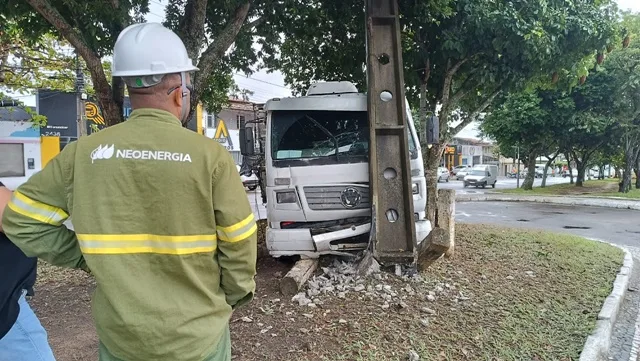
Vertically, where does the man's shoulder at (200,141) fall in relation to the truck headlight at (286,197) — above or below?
above

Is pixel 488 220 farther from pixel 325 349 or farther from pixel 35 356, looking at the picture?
pixel 35 356

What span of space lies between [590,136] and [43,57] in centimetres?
2219

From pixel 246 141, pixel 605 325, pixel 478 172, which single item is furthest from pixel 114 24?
pixel 478 172

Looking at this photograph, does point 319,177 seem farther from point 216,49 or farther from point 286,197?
point 216,49

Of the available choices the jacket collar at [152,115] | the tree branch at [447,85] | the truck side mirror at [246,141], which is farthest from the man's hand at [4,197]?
the tree branch at [447,85]

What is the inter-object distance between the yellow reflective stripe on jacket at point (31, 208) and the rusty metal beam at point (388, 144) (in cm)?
416

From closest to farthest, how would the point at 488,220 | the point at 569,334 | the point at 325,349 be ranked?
the point at 325,349 → the point at 569,334 → the point at 488,220

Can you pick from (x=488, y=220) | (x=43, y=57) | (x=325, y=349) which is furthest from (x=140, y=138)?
(x=488, y=220)

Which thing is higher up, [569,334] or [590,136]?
[590,136]

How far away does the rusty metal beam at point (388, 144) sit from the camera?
5445 millimetres

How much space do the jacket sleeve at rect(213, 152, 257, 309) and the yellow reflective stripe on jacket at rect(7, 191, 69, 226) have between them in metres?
0.57

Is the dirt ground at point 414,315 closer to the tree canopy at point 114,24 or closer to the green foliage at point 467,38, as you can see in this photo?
the tree canopy at point 114,24

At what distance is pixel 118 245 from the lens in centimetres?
153

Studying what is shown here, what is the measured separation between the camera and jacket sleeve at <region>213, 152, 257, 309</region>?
5.13 ft
